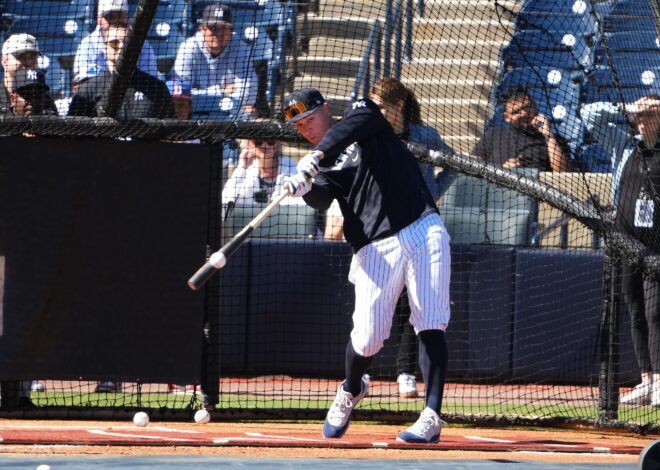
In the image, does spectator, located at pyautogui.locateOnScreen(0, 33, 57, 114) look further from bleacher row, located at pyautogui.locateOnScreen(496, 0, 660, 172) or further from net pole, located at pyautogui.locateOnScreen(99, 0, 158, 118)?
bleacher row, located at pyautogui.locateOnScreen(496, 0, 660, 172)

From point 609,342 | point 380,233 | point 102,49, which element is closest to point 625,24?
point 609,342

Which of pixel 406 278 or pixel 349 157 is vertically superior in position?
pixel 349 157

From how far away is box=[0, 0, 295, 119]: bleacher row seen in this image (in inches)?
332

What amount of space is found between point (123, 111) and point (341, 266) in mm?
2771

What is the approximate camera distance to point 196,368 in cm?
756

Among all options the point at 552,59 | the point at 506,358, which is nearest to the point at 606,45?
the point at 552,59

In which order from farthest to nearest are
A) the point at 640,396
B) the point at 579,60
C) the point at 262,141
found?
the point at 579,60
the point at 640,396
the point at 262,141

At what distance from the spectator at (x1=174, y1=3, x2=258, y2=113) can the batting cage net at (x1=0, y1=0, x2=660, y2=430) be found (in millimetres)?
20

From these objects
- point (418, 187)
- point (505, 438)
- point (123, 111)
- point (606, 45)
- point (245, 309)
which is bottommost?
point (505, 438)

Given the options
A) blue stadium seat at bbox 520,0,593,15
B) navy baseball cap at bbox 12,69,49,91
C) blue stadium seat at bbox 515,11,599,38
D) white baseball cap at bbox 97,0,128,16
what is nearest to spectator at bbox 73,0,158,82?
white baseball cap at bbox 97,0,128,16

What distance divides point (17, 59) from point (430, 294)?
149 inches

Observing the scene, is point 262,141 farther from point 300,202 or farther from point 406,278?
point 406,278

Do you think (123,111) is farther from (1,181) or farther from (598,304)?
(598,304)

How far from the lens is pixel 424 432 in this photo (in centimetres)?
580
